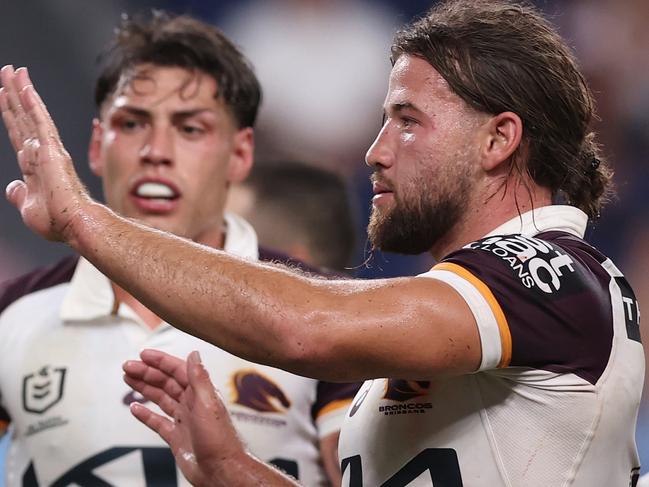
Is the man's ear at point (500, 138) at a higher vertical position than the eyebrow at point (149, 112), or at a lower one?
lower

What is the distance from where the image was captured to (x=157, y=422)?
2332 millimetres

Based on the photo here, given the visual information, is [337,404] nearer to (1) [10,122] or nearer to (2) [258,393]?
(2) [258,393]

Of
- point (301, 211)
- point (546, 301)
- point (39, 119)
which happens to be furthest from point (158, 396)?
point (301, 211)

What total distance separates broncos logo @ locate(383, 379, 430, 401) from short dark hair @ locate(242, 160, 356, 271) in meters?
2.12

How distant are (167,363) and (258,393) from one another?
0.79m

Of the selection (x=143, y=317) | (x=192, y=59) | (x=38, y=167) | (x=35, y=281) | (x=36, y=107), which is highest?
(x=192, y=59)

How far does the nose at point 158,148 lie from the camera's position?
325 centimetres

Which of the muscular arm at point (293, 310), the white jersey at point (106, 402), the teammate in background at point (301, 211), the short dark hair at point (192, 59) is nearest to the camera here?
the muscular arm at point (293, 310)

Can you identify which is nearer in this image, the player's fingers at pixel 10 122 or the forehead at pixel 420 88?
the player's fingers at pixel 10 122

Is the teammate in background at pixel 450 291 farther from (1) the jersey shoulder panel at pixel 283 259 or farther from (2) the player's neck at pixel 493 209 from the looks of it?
(1) the jersey shoulder panel at pixel 283 259

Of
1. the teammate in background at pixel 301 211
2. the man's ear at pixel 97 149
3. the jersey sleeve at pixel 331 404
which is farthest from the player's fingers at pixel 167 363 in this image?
the teammate in background at pixel 301 211

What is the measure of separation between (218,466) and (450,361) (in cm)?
63

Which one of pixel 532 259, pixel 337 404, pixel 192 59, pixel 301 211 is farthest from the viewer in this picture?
pixel 301 211

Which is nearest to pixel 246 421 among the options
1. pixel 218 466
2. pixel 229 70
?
pixel 218 466
